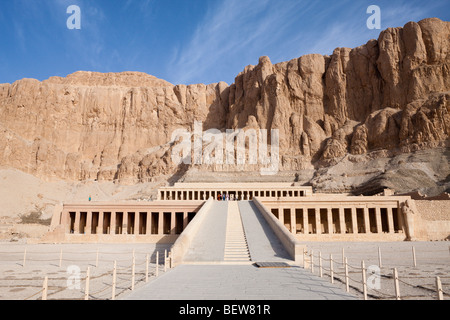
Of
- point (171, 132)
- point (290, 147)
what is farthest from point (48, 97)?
point (290, 147)

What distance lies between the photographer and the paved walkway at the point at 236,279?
843 cm

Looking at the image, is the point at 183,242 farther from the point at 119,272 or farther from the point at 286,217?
the point at 286,217

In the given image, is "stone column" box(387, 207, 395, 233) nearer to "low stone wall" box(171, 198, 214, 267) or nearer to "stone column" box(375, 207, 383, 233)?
"stone column" box(375, 207, 383, 233)

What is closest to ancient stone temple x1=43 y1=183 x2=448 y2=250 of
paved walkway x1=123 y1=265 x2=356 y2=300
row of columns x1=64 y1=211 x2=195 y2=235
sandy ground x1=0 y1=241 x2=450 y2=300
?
row of columns x1=64 y1=211 x2=195 y2=235

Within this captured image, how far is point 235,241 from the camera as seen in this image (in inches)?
759

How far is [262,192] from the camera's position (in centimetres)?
5416

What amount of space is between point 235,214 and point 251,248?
1015cm

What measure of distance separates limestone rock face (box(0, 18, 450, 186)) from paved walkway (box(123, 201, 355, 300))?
52.0 metres

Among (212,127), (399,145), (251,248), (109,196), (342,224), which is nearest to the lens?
(251,248)

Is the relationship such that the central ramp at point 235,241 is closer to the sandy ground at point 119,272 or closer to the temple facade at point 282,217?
the sandy ground at point 119,272

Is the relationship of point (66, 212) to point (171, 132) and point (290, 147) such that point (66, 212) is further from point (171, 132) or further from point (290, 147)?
point (171, 132)

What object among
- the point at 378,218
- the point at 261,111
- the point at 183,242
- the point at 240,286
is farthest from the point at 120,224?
the point at 261,111

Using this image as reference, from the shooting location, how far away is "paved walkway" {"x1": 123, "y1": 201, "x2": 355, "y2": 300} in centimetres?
843

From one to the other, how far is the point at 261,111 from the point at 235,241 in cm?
6897
